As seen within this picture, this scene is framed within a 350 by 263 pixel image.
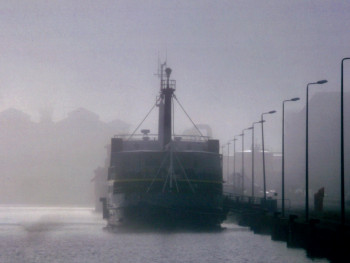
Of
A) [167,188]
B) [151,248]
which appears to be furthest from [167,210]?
[151,248]

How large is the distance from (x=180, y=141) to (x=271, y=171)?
411ft

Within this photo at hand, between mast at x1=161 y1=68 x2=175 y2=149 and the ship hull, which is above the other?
mast at x1=161 y1=68 x2=175 y2=149

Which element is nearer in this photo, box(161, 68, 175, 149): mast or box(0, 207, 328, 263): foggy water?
box(0, 207, 328, 263): foggy water

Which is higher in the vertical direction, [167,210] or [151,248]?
[167,210]

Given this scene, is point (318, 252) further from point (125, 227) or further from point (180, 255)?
point (125, 227)

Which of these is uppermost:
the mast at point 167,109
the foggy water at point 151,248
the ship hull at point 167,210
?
the mast at point 167,109

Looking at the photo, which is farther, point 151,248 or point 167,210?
point 167,210

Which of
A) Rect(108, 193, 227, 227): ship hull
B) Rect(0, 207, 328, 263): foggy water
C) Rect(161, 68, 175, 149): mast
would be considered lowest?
Rect(0, 207, 328, 263): foggy water

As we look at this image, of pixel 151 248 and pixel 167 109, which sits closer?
pixel 151 248

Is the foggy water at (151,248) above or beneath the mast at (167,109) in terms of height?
beneath

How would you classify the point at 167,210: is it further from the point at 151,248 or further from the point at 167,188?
the point at 151,248

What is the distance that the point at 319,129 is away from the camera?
520 feet

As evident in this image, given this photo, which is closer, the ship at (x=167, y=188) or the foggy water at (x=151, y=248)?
the foggy water at (x=151, y=248)

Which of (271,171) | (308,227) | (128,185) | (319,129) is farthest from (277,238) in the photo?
(271,171)
